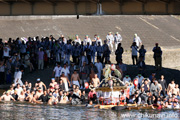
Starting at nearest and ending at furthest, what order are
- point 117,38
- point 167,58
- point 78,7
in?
point 117,38, point 167,58, point 78,7

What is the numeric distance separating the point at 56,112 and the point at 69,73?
620 centimetres

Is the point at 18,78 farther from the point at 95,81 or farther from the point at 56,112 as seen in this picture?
the point at 56,112

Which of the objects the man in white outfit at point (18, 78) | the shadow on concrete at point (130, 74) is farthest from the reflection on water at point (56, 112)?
the shadow on concrete at point (130, 74)

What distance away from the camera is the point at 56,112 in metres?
26.5

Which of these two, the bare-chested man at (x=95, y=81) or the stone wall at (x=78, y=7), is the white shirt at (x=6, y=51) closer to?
the bare-chested man at (x=95, y=81)

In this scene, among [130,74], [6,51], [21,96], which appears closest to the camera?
[21,96]

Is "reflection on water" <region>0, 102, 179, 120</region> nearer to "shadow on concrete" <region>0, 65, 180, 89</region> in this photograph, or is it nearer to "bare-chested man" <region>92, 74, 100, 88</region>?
"bare-chested man" <region>92, 74, 100, 88</region>

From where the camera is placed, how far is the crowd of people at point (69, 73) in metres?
29.1

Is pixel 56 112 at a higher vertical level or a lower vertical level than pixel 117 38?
lower

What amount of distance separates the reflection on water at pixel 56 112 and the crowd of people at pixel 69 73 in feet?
3.61

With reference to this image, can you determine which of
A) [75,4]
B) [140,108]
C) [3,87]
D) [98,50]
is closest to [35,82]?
[3,87]

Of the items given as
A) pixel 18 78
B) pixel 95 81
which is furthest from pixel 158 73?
pixel 18 78

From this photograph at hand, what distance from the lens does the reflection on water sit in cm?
2472

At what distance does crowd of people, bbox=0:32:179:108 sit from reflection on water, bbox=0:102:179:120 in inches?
43.3
